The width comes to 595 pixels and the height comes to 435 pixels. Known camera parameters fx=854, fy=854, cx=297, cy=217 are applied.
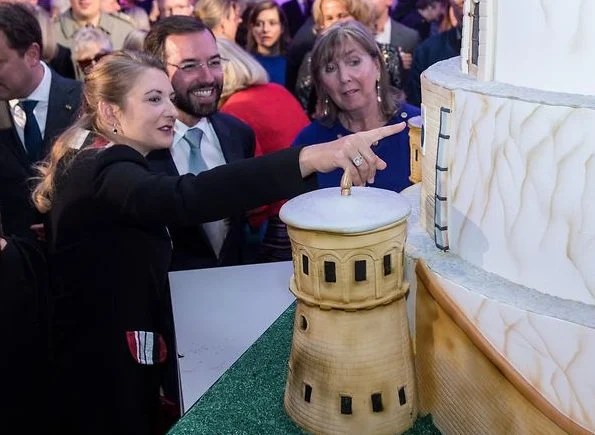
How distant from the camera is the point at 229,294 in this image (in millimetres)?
3160

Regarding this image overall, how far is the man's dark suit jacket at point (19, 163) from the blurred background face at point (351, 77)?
114cm

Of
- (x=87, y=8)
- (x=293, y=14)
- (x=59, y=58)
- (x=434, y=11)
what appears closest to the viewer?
(x=59, y=58)

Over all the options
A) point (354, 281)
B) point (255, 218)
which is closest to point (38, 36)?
point (255, 218)

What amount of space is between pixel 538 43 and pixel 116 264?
4.72 ft

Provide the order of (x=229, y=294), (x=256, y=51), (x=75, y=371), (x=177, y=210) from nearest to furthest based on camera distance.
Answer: (x=177, y=210) < (x=75, y=371) < (x=229, y=294) < (x=256, y=51)

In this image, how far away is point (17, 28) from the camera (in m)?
3.79

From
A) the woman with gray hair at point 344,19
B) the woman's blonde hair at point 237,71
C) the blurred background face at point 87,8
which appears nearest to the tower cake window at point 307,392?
the woman's blonde hair at point 237,71

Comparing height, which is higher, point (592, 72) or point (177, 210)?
point (592, 72)

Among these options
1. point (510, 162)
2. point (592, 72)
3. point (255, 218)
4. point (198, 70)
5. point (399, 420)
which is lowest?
point (255, 218)

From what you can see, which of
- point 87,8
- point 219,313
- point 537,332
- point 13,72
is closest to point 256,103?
point 13,72

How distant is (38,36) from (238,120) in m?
1.00

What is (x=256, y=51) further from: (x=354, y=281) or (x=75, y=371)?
(x=354, y=281)

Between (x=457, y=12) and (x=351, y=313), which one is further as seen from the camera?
(x=457, y=12)

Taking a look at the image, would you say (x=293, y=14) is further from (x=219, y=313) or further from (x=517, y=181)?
(x=517, y=181)
